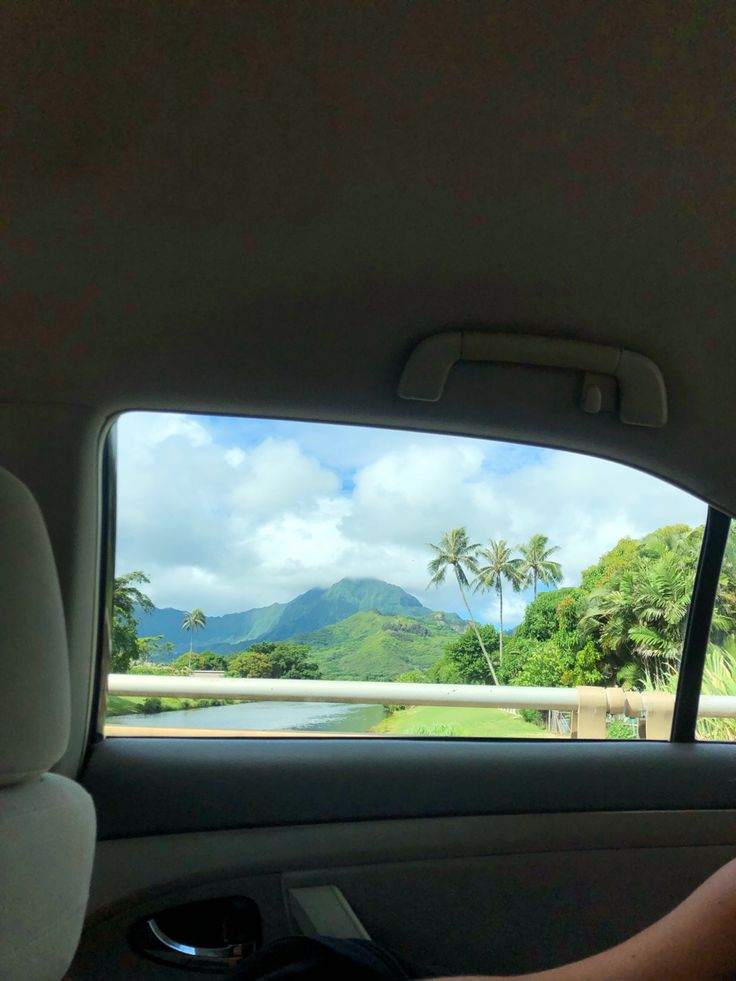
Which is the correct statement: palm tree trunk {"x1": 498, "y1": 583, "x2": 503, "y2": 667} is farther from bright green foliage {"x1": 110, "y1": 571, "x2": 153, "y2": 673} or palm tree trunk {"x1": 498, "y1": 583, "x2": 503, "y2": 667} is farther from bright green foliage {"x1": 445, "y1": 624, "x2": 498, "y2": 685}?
bright green foliage {"x1": 110, "y1": 571, "x2": 153, "y2": 673}

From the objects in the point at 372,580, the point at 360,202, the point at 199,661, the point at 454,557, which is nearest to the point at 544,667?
the point at 454,557

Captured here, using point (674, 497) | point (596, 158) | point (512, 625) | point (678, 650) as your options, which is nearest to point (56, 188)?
point (596, 158)

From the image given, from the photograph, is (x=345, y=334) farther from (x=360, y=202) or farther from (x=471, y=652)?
(x=471, y=652)

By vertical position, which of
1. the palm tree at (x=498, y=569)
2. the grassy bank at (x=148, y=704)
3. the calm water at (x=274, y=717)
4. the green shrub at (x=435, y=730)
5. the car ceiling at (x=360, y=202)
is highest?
the car ceiling at (x=360, y=202)

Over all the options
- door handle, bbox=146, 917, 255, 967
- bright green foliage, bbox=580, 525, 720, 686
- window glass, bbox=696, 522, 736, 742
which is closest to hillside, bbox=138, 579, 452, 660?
bright green foliage, bbox=580, 525, 720, 686

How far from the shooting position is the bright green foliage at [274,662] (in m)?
2.39

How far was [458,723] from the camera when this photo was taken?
255 cm

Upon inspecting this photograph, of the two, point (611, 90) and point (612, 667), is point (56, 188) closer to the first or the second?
point (611, 90)

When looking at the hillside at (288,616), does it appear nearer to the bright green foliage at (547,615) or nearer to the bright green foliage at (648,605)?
the bright green foliage at (547,615)

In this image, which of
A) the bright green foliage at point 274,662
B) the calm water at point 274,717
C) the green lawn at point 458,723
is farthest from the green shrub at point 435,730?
the bright green foliage at point 274,662

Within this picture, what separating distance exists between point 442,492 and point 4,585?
1.46 meters

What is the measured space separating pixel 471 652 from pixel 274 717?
0.61 meters

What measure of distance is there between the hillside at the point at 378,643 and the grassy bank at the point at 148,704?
1.05 feet

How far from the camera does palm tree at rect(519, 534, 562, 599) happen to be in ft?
8.15
